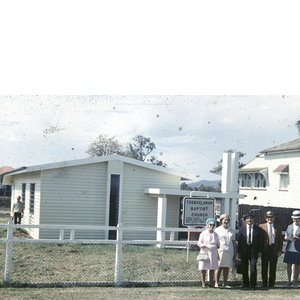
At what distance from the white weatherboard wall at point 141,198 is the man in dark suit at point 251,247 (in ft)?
28.4

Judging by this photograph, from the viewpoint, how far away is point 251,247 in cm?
776

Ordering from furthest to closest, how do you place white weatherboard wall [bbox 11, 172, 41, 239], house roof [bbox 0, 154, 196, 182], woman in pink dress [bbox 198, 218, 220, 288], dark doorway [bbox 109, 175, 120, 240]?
dark doorway [bbox 109, 175, 120, 240] < white weatherboard wall [bbox 11, 172, 41, 239] < house roof [bbox 0, 154, 196, 182] < woman in pink dress [bbox 198, 218, 220, 288]

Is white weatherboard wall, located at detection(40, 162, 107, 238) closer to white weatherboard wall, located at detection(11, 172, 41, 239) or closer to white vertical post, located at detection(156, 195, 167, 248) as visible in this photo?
white weatherboard wall, located at detection(11, 172, 41, 239)

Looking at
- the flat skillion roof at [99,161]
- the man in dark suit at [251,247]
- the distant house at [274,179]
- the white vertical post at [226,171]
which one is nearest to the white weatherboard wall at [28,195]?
the flat skillion roof at [99,161]

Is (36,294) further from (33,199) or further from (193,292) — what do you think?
(33,199)

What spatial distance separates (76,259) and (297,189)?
16.6 m

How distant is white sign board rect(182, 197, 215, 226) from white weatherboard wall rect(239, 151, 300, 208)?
1360cm

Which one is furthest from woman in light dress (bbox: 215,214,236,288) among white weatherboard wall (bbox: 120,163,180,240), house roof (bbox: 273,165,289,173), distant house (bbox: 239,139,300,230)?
house roof (bbox: 273,165,289,173)

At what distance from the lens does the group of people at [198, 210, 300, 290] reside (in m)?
7.49

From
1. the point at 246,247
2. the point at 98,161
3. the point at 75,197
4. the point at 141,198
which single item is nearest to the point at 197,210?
the point at 246,247

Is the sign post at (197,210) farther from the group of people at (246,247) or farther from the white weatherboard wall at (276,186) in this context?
the white weatherboard wall at (276,186)

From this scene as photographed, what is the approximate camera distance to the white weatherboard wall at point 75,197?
15.0 metres

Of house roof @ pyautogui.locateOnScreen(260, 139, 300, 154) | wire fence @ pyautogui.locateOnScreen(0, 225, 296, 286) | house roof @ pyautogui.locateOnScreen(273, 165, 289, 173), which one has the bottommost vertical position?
wire fence @ pyautogui.locateOnScreen(0, 225, 296, 286)

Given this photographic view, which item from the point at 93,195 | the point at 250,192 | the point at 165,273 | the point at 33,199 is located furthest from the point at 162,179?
the point at 250,192
